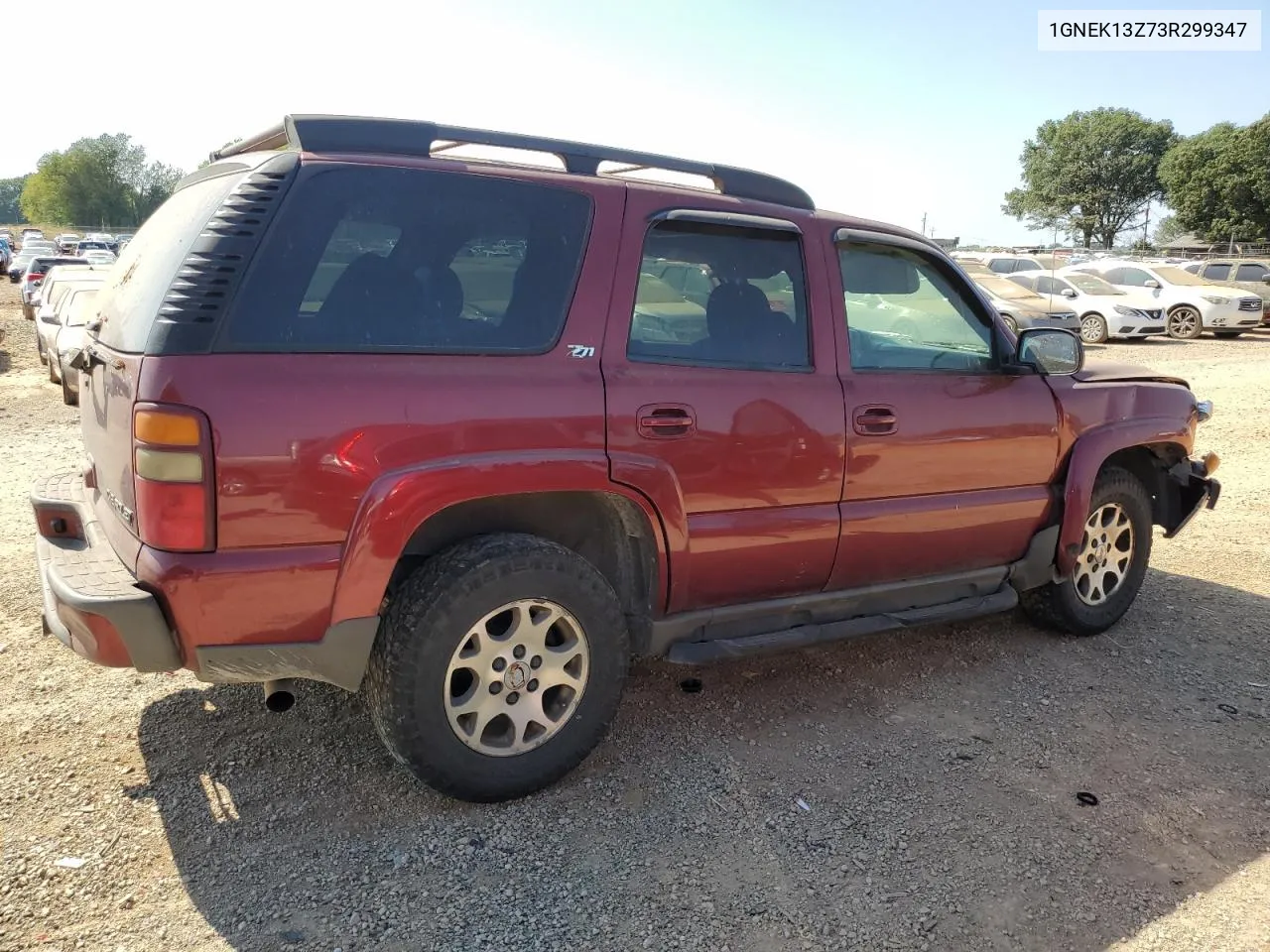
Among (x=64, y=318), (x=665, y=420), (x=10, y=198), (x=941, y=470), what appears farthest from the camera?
(x=10, y=198)

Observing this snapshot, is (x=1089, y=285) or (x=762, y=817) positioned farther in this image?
(x=1089, y=285)

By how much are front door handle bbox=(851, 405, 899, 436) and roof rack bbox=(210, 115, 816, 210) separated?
84 cm

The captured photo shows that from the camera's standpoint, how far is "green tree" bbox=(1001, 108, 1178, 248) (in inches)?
2783

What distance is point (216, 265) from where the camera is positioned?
2.60m

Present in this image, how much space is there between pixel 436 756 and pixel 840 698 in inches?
71.8

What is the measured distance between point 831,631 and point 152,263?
268 centimetres

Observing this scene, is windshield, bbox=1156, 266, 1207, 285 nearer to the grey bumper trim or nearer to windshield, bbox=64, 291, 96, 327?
windshield, bbox=64, 291, 96, 327

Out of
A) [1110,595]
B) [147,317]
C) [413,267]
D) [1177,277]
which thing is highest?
[413,267]

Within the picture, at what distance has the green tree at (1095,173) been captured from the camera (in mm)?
70688

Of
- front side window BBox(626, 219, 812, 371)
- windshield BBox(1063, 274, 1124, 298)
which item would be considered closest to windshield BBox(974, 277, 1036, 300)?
windshield BBox(1063, 274, 1124, 298)

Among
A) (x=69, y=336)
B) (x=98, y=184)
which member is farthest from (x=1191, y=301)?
(x=98, y=184)

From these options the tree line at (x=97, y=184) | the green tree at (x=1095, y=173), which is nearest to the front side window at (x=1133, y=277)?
the green tree at (x=1095, y=173)

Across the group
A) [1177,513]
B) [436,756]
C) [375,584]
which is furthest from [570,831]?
[1177,513]

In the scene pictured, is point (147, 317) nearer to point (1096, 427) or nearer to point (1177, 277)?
point (1096, 427)
